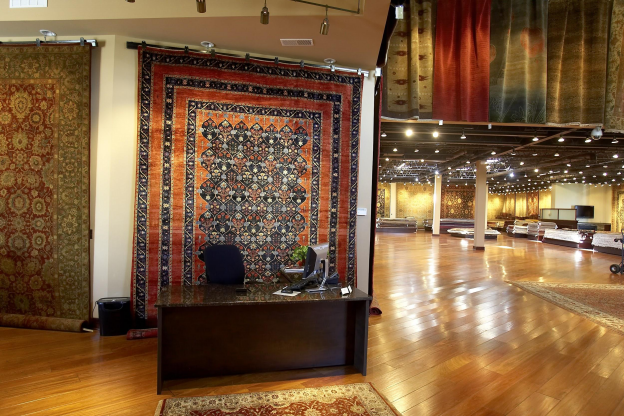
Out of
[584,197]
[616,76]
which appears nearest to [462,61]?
[616,76]

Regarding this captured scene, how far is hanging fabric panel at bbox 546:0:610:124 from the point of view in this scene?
16.1ft

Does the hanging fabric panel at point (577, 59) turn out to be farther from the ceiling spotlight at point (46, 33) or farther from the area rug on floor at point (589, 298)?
the ceiling spotlight at point (46, 33)

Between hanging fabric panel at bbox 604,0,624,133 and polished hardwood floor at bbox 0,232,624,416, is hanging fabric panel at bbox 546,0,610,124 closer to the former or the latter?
hanging fabric panel at bbox 604,0,624,133

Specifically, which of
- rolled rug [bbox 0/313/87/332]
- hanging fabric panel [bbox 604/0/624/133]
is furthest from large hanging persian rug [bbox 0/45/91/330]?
hanging fabric panel [bbox 604/0/624/133]

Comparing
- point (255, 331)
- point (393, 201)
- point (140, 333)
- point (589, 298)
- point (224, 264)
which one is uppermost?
point (393, 201)

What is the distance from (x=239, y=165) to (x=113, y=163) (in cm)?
138

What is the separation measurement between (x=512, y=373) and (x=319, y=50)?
3865 mm

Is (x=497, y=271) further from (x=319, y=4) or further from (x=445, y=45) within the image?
(x=319, y=4)

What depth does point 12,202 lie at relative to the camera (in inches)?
154

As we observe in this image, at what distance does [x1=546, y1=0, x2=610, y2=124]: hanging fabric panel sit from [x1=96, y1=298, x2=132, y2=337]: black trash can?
6108mm

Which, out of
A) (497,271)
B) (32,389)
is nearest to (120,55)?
(32,389)

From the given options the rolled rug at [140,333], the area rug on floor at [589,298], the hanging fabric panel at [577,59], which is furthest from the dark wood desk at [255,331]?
the hanging fabric panel at [577,59]

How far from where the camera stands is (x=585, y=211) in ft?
63.8

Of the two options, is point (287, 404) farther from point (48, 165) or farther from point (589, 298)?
point (589, 298)
